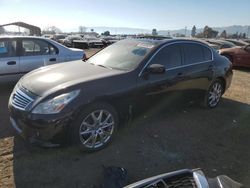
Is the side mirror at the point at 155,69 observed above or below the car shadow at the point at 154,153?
above

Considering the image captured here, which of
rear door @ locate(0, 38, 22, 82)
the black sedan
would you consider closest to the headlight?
the black sedan

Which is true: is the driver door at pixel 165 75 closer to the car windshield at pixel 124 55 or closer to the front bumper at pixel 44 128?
the car windshield at pixel 124 55

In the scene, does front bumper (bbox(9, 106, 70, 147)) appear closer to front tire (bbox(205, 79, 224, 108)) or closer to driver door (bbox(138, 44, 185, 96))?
driver door (bbox(138, 44, 185, 96))

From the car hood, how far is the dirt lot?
891 millimetres

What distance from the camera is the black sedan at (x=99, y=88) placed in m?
3.42

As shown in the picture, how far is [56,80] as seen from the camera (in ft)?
12.5

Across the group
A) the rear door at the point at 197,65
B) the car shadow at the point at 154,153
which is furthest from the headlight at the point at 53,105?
the rear door at the point at 197,65

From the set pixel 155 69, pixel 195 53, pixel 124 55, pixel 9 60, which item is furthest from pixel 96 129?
pixel 9 60

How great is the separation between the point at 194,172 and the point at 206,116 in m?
3.54

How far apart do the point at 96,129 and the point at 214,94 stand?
3.38 m

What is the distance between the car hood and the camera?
11.9 ft

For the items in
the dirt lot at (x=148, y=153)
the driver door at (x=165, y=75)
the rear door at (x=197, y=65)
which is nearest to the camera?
the dirt lot at (x=148, y=153)

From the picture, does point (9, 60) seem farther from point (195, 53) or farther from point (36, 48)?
point (195, 53)

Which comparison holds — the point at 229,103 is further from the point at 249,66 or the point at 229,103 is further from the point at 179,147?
the point at 249,66
